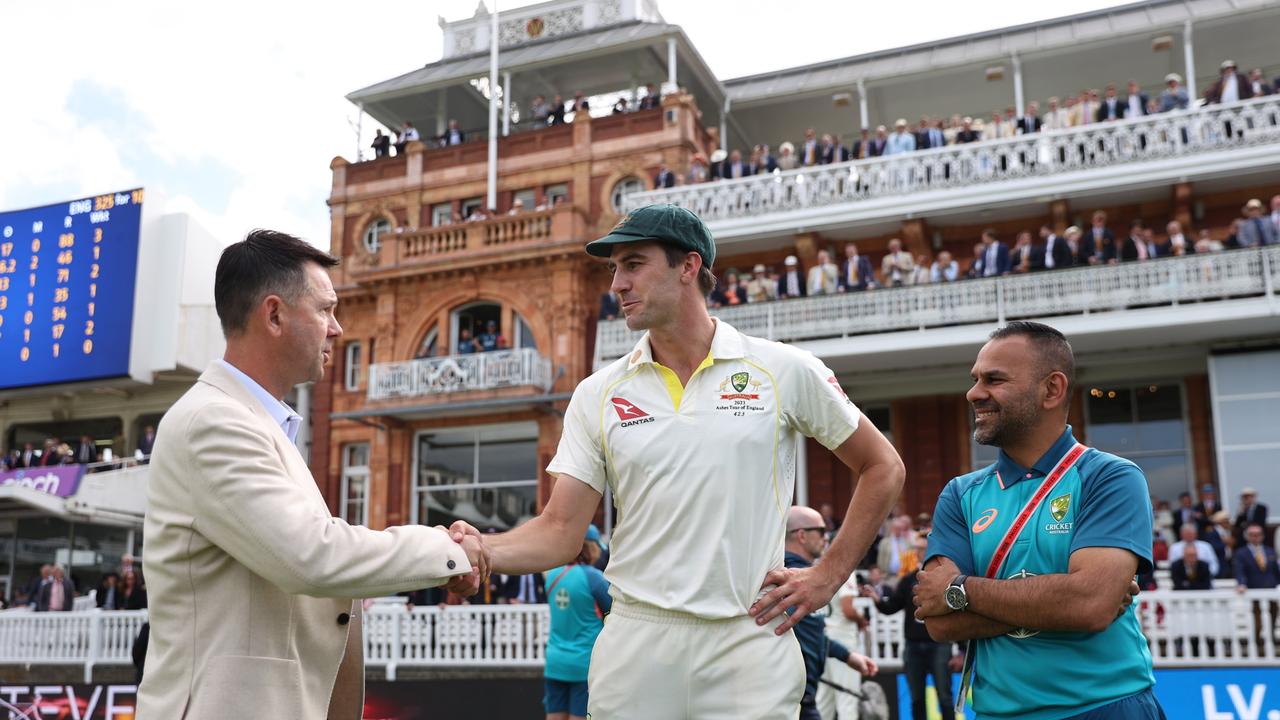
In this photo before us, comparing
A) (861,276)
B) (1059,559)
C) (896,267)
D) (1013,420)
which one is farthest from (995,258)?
(1059,559)

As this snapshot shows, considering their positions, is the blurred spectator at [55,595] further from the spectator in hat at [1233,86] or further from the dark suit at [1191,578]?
the spectator in hat at [1233,86]

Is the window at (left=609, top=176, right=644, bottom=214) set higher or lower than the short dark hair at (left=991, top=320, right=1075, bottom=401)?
higher

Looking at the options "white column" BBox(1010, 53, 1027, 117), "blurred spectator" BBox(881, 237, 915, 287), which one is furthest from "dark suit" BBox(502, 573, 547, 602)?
"white column" BBox(1010, 53, 1027, 117)

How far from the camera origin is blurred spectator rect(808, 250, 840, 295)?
21.5 m

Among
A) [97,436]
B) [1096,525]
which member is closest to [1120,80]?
[1096,525]

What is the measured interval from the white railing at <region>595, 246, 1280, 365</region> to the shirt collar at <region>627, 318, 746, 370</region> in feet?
54.1

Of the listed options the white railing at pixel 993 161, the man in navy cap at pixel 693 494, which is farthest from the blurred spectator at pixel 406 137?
the man in navy cap at pixel 693 494

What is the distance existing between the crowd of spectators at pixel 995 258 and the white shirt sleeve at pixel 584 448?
1728 cm

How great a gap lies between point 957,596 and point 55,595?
21.8 meters

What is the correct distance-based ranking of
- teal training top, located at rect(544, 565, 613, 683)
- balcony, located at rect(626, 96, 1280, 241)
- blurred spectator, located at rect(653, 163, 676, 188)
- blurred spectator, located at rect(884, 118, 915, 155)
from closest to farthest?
teal training top, located at rect(544, 565, 613, 683) → balcony, located at rect(626, 96, 1280, 241) → blurred spectator, located at rect(884, 118, 915, 155) → blurred spectator, located at rect(653, 163, 676, 188)

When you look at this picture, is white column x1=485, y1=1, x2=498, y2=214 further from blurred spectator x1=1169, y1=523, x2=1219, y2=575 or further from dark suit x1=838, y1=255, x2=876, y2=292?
blurred spectator x1=1169, y1=523, x2=1219, y2=575

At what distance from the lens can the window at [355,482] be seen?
2762 centimetres

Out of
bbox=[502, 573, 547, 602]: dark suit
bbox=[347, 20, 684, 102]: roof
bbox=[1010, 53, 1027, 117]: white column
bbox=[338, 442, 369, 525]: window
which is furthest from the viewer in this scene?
bbox=[338, 442, 369, 525]: window

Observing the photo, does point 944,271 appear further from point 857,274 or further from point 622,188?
point 622,188
